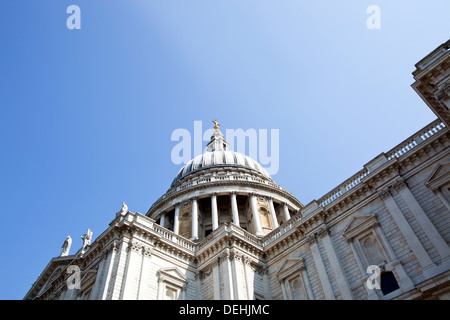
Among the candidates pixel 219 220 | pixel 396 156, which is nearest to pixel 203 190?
pixel 219 220

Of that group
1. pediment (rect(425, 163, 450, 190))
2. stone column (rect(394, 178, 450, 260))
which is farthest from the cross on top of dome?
pediment (rect(425, 163, 450, 190))

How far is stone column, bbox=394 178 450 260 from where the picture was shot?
1608cm

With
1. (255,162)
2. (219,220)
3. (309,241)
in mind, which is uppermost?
(255,162)

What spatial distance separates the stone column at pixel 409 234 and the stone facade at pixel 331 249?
0.05m

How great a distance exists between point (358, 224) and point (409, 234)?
3.04 meters

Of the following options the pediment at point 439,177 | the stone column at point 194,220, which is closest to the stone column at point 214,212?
the stone column at point 194,220

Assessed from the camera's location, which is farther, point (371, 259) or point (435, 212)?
point (371, 259)

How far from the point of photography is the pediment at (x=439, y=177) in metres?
18.0

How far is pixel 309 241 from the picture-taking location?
21953 millimetres

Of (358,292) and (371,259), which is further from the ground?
(371,259)
